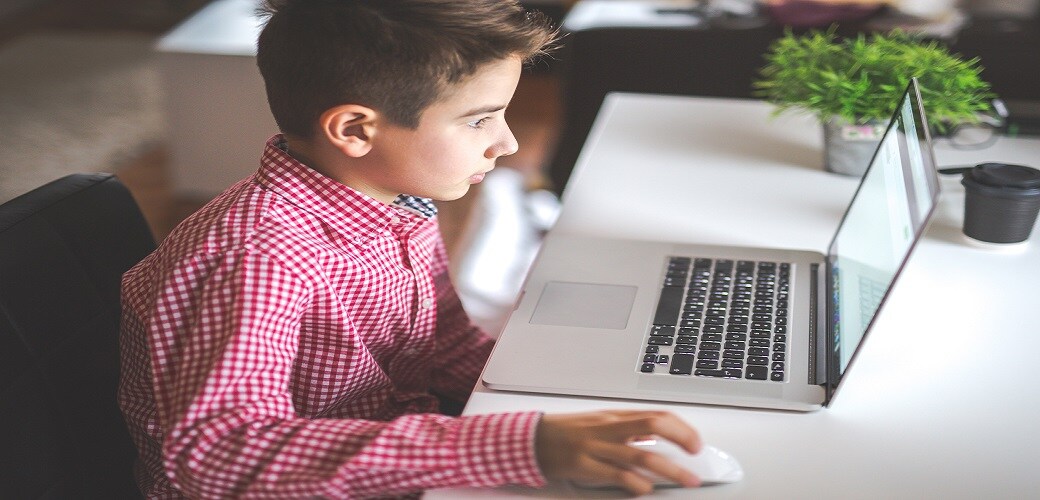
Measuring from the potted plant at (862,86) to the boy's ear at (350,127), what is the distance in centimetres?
63

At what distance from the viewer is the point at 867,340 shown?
1017 mm

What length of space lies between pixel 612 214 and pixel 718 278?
24 cm

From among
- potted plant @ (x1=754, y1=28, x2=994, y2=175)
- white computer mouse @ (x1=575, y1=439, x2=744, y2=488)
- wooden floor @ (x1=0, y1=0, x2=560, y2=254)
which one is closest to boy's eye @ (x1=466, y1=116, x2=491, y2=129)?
white computer mouse @ (x1=575, y1=439, x2=744, y2=488)

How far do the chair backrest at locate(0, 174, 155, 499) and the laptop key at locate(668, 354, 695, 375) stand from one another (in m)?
0.54

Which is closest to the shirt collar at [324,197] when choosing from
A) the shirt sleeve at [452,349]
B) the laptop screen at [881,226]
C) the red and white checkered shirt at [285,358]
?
the red and white checkered shirt at [285,358]

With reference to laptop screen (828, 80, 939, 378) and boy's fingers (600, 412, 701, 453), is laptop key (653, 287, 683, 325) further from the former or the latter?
boy's fingers (600, 412, 701, 453)

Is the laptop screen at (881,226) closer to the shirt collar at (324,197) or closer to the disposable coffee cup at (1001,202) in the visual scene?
the disposable coffee cup at (1001,202)

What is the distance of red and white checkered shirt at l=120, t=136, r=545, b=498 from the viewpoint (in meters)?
0.78

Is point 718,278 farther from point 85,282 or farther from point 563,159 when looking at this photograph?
point 563,159

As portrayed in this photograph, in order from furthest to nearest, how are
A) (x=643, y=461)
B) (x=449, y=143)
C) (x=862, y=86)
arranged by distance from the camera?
(x=862, y=86), (x=449, y=143), (x=643, y=461)

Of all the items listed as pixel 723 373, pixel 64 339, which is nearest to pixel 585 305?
pixel 723 373

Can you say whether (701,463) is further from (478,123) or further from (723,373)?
(478,123)

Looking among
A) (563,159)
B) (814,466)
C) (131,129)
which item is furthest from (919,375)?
(131,129)

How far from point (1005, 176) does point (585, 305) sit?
1.75ft
